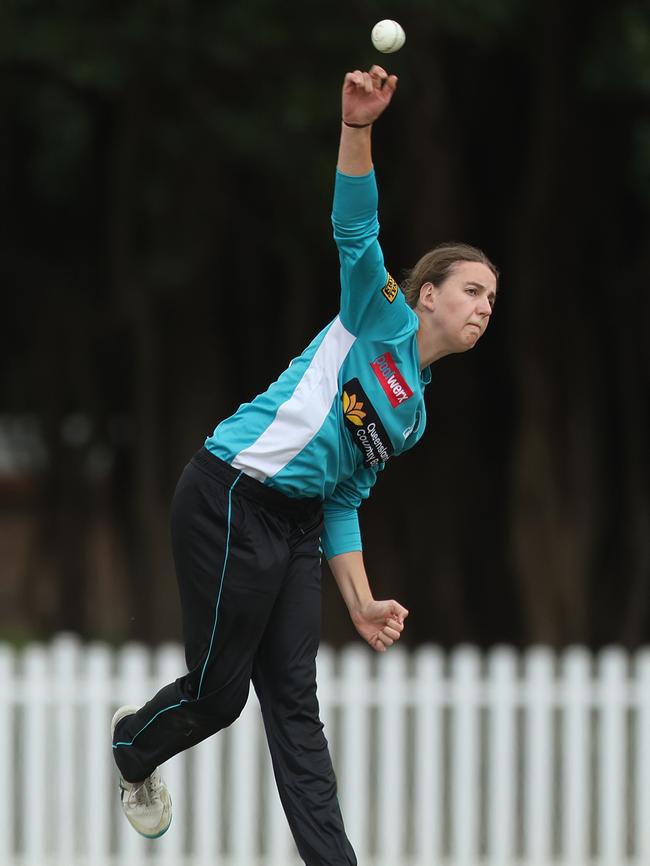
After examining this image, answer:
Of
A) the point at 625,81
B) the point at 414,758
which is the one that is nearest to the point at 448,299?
the point at 414,758

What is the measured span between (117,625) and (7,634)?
2.40 meters

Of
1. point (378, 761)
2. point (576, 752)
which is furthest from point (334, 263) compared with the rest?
point (576, 752)

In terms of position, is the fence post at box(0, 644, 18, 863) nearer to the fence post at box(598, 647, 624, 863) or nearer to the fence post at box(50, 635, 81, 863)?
the fence post at box(50, 635, 81, 863)

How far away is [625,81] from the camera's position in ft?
27.7

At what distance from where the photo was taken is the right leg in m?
3.67

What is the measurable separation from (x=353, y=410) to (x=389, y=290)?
312 mm

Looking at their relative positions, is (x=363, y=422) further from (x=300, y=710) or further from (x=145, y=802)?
(x=145, y=802)

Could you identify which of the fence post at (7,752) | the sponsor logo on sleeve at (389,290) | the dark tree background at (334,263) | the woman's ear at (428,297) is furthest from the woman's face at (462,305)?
the dark tree background at (334,263)

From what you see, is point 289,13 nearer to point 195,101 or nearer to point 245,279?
point 195,101

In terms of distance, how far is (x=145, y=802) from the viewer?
13.4 feet

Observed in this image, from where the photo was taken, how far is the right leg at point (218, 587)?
3.67 metres

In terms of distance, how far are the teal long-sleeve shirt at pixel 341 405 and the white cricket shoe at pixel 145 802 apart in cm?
88

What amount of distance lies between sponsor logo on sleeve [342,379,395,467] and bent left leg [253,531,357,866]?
31 centimetres

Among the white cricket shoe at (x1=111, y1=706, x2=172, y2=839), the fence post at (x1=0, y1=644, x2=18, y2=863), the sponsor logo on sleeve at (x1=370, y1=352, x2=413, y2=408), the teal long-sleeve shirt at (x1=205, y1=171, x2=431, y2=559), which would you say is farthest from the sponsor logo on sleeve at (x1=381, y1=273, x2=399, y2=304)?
the fence post at (x1=0, y1=644, x2=18, y2=863)
